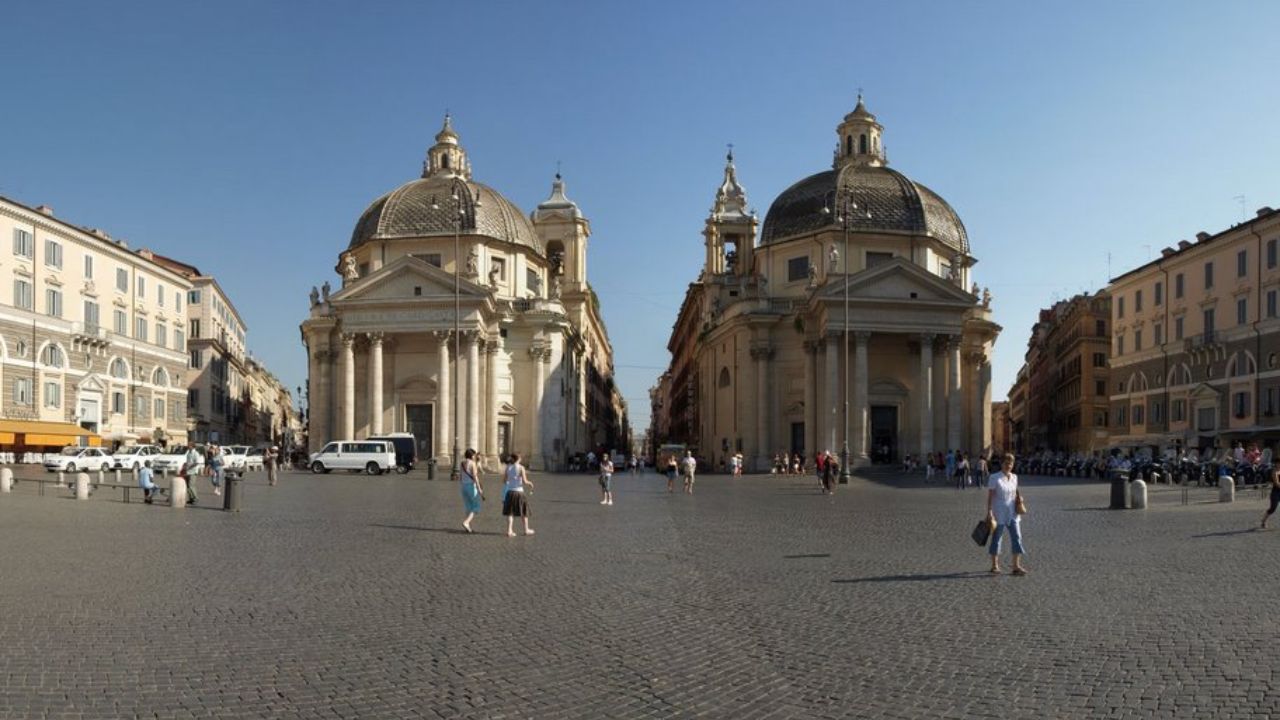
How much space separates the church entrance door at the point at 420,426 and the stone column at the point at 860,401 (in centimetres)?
2341

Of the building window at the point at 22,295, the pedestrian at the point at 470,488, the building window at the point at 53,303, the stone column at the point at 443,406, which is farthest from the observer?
the building window at the point at 53,303

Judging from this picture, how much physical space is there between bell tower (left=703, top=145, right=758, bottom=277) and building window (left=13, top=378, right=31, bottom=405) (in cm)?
4333

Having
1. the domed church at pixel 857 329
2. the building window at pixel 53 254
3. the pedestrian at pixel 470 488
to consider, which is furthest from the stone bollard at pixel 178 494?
the building window at pixel 53 254

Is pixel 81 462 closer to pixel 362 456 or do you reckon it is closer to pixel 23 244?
pixel 362 456

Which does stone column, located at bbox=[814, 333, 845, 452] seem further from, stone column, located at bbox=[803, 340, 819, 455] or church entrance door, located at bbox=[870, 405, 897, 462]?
church entrance door, located at bbox=[870, 405, 897, 462]

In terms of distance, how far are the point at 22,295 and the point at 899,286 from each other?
149 ft

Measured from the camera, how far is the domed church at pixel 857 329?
178 ft

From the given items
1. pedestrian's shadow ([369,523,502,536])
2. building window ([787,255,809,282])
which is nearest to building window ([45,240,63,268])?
building window ([787,255,809,282])

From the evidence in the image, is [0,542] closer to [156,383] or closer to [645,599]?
[645,599]

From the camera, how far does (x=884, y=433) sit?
57125 mm

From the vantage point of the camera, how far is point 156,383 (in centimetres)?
6794

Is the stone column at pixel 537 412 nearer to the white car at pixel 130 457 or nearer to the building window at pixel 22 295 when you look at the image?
the white car at pixel 130 457

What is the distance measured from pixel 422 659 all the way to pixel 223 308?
9135cm

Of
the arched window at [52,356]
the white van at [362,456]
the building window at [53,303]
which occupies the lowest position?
the white van at [362,456]
